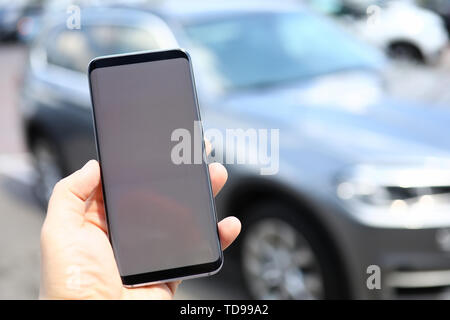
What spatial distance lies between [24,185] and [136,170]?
4370 mm

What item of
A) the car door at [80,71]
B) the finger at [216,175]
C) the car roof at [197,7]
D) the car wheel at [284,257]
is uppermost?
the car roof at [197,7]

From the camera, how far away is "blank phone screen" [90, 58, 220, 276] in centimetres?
119

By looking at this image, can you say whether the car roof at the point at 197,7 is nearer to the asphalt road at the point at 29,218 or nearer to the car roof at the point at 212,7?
the car roof at the point at 212,7

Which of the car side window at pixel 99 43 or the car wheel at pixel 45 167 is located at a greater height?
the car side window at pixel 99 43

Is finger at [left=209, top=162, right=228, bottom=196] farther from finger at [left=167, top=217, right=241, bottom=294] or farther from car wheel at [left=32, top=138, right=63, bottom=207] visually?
car wheel at [left=32, top=138, right=63, bottom=207]

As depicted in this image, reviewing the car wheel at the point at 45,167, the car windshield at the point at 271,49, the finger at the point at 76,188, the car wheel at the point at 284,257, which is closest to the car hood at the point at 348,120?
the car windshield at the point at 271,49

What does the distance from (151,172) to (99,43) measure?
235cm

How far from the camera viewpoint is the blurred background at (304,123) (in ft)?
8.35

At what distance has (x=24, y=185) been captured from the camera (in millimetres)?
5312

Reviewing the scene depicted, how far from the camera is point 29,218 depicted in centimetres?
455

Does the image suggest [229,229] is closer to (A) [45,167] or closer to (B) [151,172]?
(B) [151,172]

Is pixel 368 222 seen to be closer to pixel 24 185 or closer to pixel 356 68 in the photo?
pixel 356 68

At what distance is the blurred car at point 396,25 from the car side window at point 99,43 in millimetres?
1122
